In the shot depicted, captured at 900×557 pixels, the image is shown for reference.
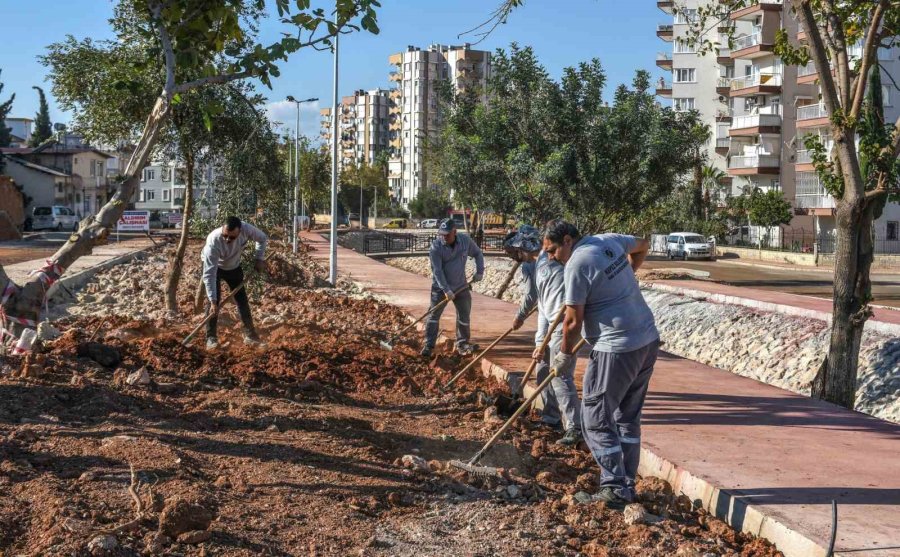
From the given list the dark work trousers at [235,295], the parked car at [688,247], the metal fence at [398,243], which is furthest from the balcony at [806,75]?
the dark work trousers at [235,295]

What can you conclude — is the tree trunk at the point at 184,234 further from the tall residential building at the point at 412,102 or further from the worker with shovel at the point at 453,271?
the tall residential building at the point at 412,102

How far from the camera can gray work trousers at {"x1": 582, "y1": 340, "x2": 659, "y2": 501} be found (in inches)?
230

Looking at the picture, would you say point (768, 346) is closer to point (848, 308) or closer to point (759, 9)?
point (848, 308)

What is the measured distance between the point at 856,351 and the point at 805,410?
1522 millimetres

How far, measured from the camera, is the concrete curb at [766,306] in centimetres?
1436

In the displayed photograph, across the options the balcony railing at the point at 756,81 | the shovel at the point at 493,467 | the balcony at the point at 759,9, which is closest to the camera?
the shovel at the point at 493,467

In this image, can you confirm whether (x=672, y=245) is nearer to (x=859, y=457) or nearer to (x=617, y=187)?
(x=617, y=187)

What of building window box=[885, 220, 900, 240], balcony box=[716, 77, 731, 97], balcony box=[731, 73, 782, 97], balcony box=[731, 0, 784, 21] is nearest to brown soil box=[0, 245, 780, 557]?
building window box=[885, 220, 900, 240]

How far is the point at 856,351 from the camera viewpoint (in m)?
10.2

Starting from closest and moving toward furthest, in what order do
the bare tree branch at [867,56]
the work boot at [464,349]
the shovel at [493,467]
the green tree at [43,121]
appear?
the shovel at [493,467] → the bare tree branch at [867,56] → the work boot at [464,349] → the green tree at [43,121]

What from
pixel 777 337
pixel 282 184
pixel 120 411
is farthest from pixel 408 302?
pixel 120 411

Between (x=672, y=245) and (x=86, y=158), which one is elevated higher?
(x=86, y=158)

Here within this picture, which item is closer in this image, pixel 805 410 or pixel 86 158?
pixel 805 410

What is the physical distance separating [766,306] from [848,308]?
7.95 metres
